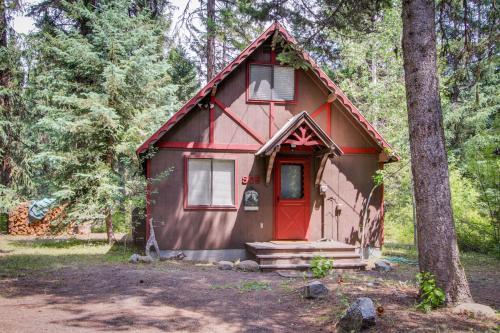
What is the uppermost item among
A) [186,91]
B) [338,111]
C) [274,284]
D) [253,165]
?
[186,91]

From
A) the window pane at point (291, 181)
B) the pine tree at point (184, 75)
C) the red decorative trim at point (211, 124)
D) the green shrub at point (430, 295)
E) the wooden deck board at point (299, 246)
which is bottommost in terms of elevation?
the green shrub at point (430, 295)

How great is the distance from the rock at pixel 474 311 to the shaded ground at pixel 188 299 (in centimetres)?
16

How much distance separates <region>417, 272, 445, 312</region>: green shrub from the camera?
5629mm

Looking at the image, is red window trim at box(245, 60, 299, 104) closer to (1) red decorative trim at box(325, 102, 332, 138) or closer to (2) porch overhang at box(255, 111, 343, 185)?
(1) red decorative trim at box(325, 102, 332, 138)

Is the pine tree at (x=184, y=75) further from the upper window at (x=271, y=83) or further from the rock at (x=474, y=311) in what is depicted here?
the rock at (x=474, y=311)

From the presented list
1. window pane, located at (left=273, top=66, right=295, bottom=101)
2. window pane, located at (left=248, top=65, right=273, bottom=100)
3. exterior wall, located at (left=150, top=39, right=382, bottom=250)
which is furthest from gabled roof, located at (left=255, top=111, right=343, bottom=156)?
window pane, located at (left=248, top=65, right=273, bottom=100)

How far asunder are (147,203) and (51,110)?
5.51 metres

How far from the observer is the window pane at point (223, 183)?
11.8 m

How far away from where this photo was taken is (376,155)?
41.8ft

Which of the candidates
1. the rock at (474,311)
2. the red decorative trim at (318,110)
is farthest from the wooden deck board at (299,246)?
the rock at (474,311)

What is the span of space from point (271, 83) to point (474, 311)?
27.7 ft

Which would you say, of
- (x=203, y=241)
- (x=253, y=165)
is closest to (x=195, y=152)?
(x=253, y=165)

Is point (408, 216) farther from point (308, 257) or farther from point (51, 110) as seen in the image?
point (51, 110)

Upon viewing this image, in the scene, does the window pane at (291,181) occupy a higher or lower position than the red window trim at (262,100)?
lower
